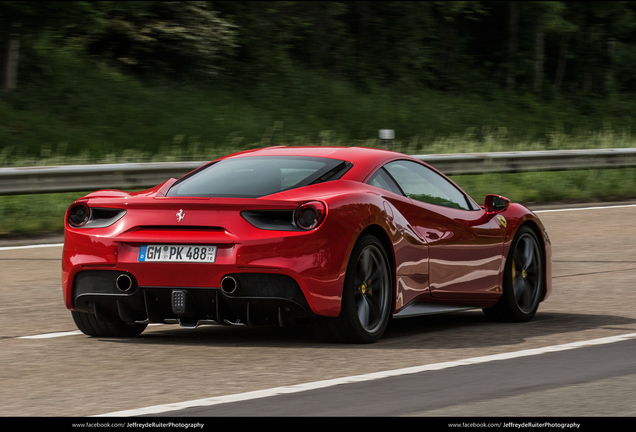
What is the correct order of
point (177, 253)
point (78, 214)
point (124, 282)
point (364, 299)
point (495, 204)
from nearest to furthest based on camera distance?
1. point (177, 253)
2. point (124, 282)
3. point (364, 299)
4. point (78, 214)
5. point (495, 204)

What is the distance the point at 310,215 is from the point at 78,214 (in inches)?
58.1

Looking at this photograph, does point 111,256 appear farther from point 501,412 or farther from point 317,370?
point 501,412

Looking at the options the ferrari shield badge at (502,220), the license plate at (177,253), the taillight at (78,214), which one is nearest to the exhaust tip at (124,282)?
the license plate at (177,253)

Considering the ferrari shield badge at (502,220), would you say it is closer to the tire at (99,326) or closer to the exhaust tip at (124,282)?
the tire at (99,326)

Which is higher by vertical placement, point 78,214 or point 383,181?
point 383,181

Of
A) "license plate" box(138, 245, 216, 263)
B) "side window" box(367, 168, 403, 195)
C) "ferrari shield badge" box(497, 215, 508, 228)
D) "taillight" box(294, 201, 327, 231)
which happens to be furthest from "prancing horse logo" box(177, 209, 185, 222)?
"ferrari shield badge" box(497, 215, 508, 228)

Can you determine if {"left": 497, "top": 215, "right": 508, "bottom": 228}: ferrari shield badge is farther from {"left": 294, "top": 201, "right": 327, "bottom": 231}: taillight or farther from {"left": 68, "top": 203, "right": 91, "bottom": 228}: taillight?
{"left": 68, "top": 203, "right": 91, "bottom": 228}: taillight

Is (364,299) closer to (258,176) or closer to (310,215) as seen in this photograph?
(310,215)

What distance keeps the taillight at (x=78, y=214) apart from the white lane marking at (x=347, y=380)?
2.05m

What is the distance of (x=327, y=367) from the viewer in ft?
19.5

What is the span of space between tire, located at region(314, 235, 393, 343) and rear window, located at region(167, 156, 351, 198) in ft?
1.75

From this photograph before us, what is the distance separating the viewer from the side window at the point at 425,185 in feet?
24.2

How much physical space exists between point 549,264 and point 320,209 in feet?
9.26

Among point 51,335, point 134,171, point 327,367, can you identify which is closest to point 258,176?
point 327,367
